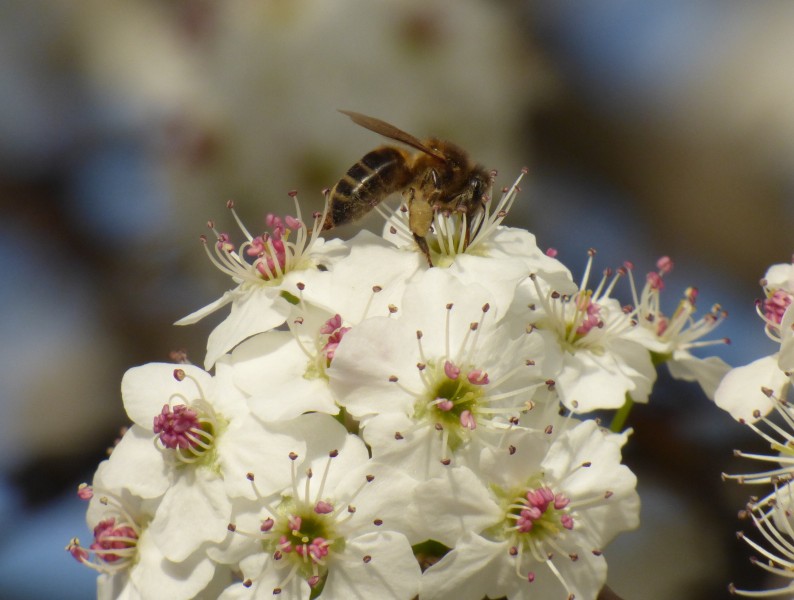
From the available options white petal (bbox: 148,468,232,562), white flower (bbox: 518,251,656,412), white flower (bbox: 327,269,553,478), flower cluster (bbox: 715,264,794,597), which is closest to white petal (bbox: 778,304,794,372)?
flower cluster (bbox: 715,264,794,597)

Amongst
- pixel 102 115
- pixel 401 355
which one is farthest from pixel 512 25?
pixel 401 355

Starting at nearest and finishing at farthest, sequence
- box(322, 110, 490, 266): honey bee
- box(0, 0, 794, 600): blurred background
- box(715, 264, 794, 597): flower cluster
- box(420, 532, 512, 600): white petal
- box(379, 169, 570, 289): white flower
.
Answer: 1. box(420, 532, 512, 600): white petal
2. box(715, 264, 794, 597): flower cluster
3. box(379, 169, 570, 289): white flower
4. box(322, 110, 490, 266): honey bee
5. box(0, 0, 794, 600): blurred background

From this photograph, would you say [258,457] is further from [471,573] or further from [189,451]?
[471,573]

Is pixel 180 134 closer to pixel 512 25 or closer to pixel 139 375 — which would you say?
pixel 512 25

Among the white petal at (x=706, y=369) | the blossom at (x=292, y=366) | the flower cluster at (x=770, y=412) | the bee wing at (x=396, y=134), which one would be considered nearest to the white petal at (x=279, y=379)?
the blossom at (x=292, y=366)

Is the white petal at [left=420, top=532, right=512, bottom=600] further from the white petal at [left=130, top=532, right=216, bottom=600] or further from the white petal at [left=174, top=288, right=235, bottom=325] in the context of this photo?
the white petal at [left=174, top=288, right=235, bottom=325]
